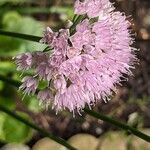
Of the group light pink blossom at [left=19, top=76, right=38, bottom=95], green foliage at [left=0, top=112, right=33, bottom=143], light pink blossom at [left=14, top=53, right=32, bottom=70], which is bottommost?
green foliage at [left=0, top=112, right=33, bottom=143]

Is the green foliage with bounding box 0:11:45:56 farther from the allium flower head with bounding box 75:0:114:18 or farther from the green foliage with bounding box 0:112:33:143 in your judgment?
the allium flower head with bounding box 75:0:114:18

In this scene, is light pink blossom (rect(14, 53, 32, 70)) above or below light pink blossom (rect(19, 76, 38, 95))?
above

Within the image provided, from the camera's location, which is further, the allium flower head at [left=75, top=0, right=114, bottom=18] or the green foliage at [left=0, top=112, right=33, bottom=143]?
the green foliage at [left=0, top=112, right=33, bottom=143]

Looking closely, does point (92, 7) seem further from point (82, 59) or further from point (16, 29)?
point (16, 29)

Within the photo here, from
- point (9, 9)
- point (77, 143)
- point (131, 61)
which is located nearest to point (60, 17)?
point (9, 9)

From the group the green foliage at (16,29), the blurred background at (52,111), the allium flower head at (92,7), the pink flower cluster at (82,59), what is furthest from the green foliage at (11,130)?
the allium flower head at (92,7)

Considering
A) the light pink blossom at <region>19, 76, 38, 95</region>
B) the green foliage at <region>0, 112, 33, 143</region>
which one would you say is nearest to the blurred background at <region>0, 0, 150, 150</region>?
the green foliage at <region>0, 112, 33, 143</region>

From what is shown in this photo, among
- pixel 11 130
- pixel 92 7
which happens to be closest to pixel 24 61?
pixel 92 7
